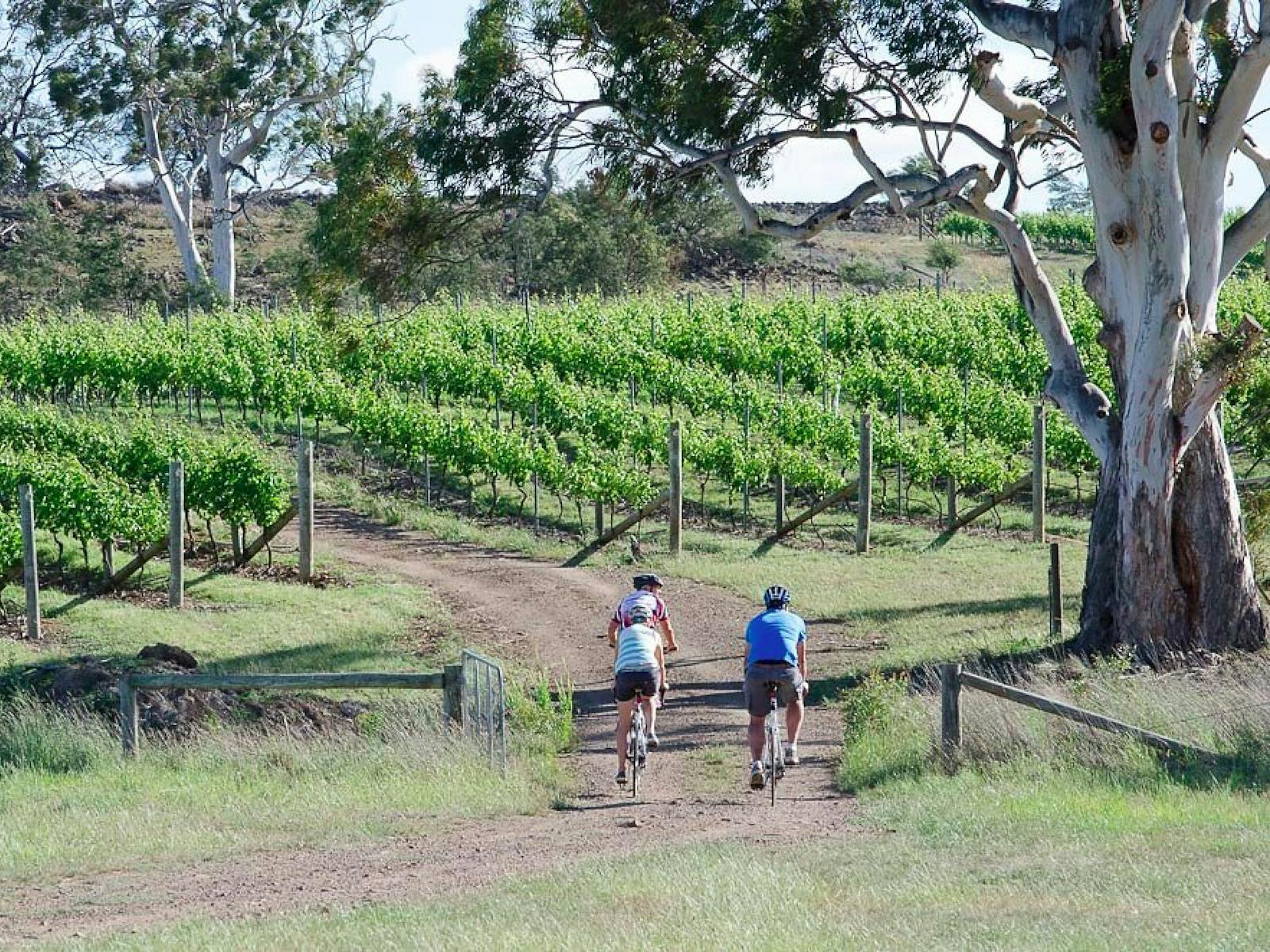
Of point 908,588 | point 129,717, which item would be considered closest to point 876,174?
point 908,588

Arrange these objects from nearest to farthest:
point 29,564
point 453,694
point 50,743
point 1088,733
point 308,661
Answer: point 1088,733
point 453,694
point 50,743
point 308,661
point 29,564

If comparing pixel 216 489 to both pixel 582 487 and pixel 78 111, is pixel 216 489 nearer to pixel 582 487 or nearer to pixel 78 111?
pixel 582 487

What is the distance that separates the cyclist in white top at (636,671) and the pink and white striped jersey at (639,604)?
3 centimetres

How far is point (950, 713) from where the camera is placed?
11.6m

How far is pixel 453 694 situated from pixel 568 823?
1.70 m

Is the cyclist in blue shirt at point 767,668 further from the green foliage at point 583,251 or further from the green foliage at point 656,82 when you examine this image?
the green foliage at point 583,251

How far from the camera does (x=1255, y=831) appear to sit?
29.9 feet

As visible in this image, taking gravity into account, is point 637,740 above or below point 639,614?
below

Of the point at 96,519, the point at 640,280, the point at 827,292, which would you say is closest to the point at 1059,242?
the point at 827,292

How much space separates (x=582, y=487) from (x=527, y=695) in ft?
29.3

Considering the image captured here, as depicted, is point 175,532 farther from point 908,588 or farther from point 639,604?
point 639,604

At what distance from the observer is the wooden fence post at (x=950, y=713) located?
1152 centimetres

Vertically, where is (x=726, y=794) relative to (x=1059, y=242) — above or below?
below

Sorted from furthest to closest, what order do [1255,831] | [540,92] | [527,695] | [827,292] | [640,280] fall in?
1. [827,292]
2. [640,280]
3. [540,92]
4. [527,695]
5. [1255,831]
